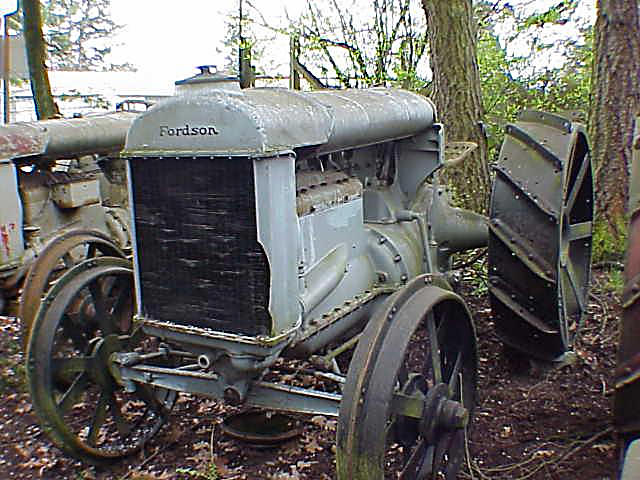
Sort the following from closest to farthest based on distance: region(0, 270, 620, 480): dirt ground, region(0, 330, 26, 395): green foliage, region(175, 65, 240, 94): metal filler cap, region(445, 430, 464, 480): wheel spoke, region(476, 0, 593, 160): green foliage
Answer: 1. region(175, 65, 240, 94): metal filler cap
2. region(445, 430, 464, 480): wheel spoke
3. region(0, 270, 620, 480): dirt ground
4. region(0, 330, 26, 395): green foliage
5. region(476, 0, 593, 160): green foliage

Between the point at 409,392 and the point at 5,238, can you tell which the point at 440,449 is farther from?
the point at 5,238

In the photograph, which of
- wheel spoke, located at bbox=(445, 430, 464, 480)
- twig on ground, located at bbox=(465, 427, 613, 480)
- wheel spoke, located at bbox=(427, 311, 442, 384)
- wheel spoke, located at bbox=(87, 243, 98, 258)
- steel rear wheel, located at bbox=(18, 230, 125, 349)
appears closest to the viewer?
wheel spoke, located at bbox=(427, 311, 442, 384)

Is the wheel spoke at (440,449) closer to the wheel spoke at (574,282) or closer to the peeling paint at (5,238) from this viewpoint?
the wheel spoke at (574,282)

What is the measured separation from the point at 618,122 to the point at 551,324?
2780 millimetres

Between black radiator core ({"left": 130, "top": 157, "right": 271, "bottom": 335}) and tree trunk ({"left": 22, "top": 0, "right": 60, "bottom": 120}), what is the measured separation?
544 cm

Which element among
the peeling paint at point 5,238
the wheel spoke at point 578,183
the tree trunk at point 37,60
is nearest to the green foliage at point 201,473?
the peeling paint at point 5,238

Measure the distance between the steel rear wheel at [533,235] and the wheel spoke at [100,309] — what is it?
1951mm

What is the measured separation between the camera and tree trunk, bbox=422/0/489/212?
18.7 feet

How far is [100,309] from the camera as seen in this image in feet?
11.2

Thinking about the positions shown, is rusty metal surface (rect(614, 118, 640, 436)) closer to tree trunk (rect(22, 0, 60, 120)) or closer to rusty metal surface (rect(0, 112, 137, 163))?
rusty metal surface (rect(0, 112, 137, 163))

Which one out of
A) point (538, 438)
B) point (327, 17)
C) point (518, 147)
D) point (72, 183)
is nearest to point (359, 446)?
point (538, 438)

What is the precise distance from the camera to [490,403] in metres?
3.66

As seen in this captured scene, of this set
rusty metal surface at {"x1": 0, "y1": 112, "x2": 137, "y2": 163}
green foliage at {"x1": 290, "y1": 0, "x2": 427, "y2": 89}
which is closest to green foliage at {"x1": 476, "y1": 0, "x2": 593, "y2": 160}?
green foliage at {"x1": 290, "y1": 0, "x2": 427, "y2": 89}

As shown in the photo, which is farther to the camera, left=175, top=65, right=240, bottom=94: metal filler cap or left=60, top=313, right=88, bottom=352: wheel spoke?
left=60, top=313, right=88, bottom=352: wheel spoke
